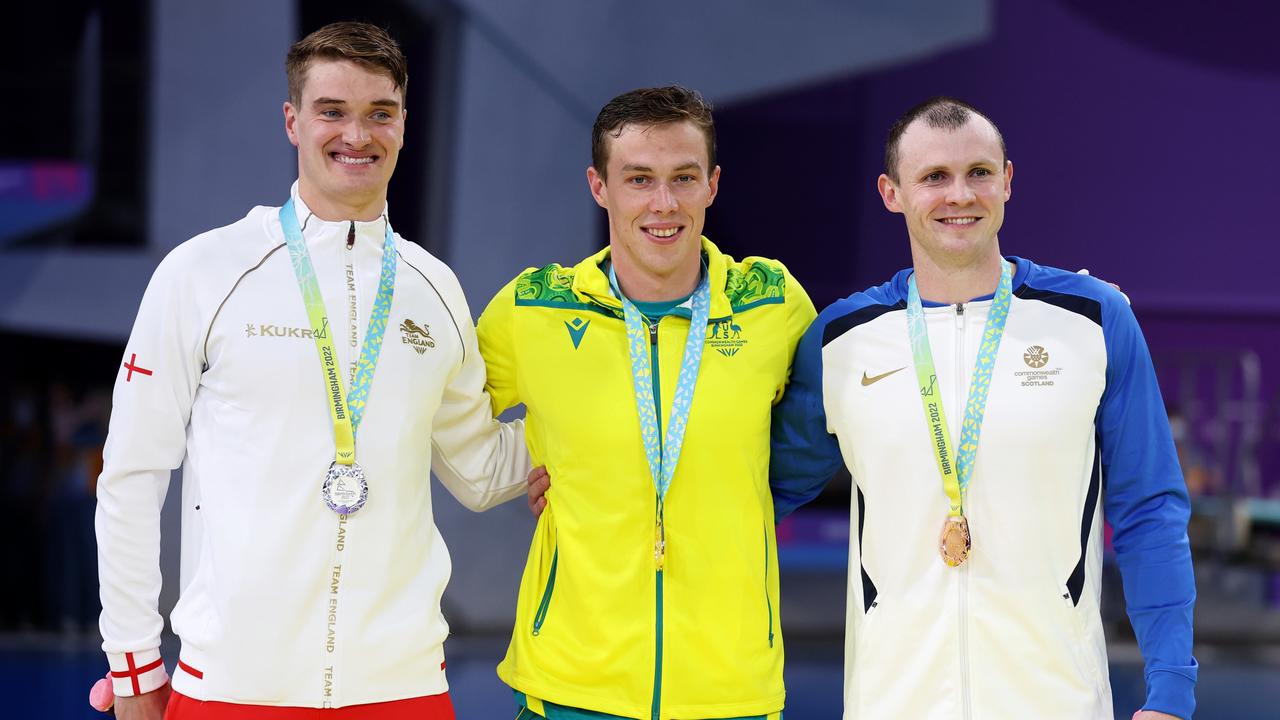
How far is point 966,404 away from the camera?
235 cm

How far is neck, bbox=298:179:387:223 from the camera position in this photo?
240 centimetres

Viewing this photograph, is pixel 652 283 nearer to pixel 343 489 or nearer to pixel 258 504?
pixel 343 489

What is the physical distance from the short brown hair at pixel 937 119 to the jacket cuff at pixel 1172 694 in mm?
985

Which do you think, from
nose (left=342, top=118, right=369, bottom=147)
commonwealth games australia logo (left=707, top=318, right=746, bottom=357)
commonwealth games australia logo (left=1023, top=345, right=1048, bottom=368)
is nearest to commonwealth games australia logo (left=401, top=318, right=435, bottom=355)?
nose (left=342, top=118, right=369, bottom=147)

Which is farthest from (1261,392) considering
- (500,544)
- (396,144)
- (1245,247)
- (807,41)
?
(396,144)

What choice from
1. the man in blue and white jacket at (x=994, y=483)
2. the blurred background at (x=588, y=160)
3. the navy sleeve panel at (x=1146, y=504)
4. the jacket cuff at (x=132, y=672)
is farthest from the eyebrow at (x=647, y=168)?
the blurred background at (x=588, y=160)

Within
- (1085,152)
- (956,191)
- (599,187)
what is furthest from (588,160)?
(956,191)

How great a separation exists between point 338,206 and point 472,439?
57 centimetres

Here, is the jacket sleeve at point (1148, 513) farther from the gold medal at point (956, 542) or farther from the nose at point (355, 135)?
the nose at point (355, 135)

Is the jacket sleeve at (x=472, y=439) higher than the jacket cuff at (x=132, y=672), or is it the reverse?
the jacket sleeve at (x=472, y=439)

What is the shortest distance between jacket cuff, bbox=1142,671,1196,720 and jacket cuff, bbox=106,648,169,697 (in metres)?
1.75

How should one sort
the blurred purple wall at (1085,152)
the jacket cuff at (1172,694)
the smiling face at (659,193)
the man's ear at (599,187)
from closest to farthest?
1. the jacket cuff at (1172,694)
2. the smiling face at (659,193)
3. the man's ear at (599,187)
4. the blurred purple wall at (1085,152)

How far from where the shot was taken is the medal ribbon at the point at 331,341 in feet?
7.41

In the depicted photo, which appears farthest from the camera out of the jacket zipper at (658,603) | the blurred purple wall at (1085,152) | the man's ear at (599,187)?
the blurred purple wall at (1085,152)
